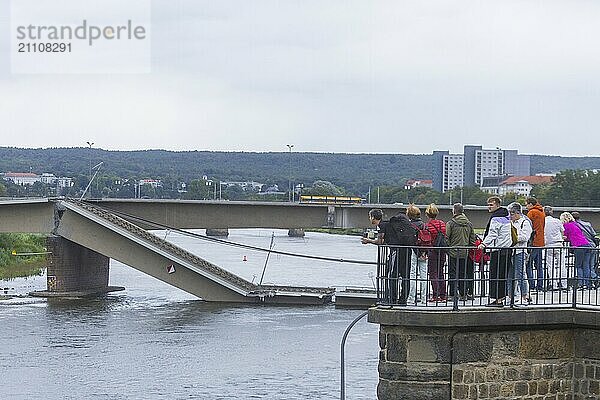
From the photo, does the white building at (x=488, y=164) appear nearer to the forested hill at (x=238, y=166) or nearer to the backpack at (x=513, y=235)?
the forested hill at (x=238, y=166)

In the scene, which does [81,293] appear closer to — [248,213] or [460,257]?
[248,213]

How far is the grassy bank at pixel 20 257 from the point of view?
221 feet

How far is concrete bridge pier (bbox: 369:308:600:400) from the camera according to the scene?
1456cm

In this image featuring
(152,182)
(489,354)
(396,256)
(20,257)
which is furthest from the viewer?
(152,182)

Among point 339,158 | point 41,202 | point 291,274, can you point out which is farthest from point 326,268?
point 339,158

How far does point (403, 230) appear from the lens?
15.2m

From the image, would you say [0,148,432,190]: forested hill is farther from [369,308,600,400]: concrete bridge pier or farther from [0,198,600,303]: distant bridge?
[369,308,600,400]: concrete bridge pier

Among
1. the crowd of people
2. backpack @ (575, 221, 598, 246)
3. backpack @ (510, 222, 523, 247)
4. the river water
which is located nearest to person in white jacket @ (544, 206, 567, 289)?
the crowd of people

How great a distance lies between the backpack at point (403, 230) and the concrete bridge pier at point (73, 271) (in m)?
38.6

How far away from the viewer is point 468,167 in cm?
11481

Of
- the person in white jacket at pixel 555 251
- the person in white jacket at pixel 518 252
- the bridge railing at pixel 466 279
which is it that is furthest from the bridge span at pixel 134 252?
the bridge railing at pixel 466 279

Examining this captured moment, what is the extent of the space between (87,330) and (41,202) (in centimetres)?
1364

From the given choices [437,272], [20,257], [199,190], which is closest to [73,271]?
[20,257]

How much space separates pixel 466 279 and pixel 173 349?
22.1 m
